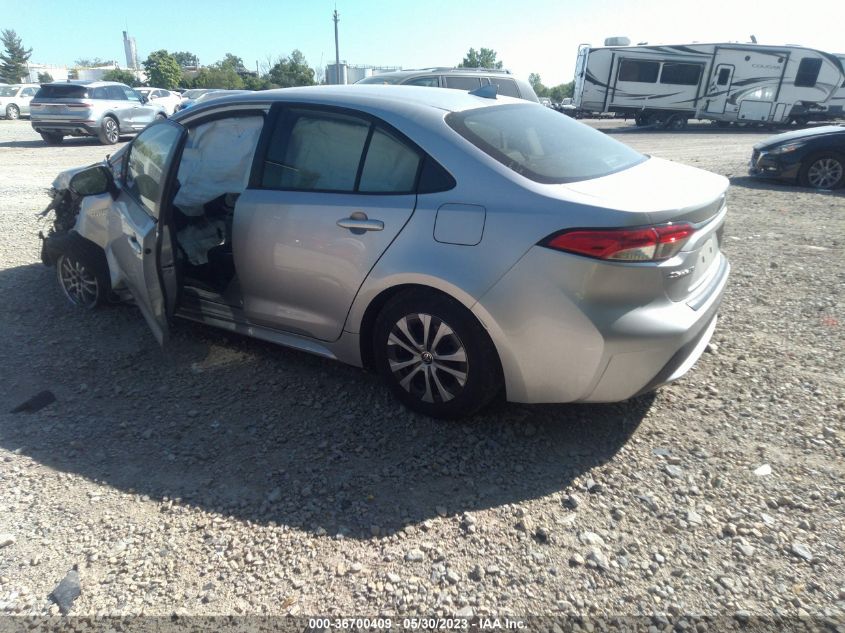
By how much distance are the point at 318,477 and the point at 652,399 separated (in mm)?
1954

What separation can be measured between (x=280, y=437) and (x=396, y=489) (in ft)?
2.47

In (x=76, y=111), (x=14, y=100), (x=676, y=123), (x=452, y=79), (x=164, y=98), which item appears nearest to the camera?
(x=452, y=79)

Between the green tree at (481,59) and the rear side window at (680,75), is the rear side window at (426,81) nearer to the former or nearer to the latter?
the rear side window at (680,75)

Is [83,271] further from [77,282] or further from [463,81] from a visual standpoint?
[463,81]

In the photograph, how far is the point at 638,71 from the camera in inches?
960

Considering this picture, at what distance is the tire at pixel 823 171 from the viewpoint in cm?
1010

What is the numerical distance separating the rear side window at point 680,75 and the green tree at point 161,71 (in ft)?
137

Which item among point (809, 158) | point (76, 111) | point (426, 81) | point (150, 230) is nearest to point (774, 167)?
point (809, 158)

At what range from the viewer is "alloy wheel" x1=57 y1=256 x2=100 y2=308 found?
4.63 m

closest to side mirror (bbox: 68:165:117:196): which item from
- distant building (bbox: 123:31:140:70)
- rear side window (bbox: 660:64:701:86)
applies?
rear side window (bbox: 660:64:701:86)

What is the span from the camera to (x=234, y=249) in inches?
145

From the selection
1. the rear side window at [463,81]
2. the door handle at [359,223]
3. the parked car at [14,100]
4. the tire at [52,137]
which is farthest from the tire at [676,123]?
the parked car at [14,100]

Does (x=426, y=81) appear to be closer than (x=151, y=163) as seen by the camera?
No

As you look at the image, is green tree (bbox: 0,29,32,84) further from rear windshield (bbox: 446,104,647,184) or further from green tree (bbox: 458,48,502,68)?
rear windshield (bbox: 446,104,647,184)
